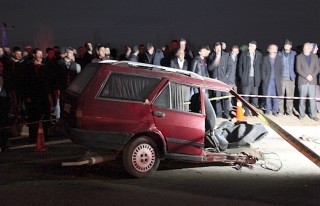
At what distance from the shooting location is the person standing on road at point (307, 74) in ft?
43.3

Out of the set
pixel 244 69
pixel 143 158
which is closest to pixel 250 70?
pixel 244 69

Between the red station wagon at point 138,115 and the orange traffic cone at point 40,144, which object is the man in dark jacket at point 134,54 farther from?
the red station wagon at point 138,115

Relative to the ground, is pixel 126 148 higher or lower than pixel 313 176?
higher

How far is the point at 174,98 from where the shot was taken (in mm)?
8133

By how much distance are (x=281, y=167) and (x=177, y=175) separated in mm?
2078

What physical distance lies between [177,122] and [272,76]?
6279 mm

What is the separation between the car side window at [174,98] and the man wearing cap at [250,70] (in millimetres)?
5301

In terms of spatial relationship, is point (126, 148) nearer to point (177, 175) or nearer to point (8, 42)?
point (177, 175)

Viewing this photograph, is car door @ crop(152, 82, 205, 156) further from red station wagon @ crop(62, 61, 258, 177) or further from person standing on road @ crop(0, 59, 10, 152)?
person standing on road @ crop(0, 59, 10, 152)

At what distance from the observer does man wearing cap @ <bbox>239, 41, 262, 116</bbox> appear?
13273 mm

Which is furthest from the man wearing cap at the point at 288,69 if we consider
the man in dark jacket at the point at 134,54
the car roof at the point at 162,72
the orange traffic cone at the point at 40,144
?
the orange traffic cone at the point at 40,144

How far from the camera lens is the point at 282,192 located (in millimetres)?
7059

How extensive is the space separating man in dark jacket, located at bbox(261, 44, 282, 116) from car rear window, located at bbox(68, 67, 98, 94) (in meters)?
6.70

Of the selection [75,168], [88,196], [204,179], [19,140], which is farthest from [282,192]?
[19,140]
